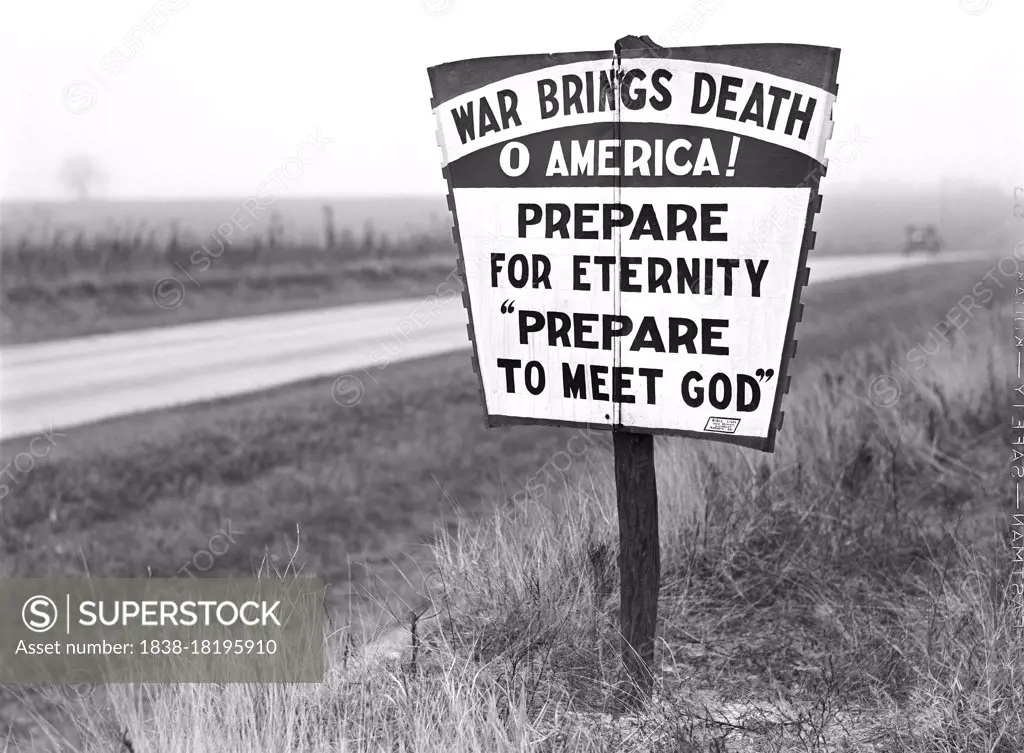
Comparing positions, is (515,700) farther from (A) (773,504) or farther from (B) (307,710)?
(A) (773,504)

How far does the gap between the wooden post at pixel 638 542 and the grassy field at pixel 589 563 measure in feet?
0.60

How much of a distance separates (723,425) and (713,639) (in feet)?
3.75

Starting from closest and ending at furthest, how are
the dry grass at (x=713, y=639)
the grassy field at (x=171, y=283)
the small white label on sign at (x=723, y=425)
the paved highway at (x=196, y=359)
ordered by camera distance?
the dry grass at (x=713, y=639), the small white label on sign at (x=723, y=425), the paved highway at (x=196, y=359), the grassy field at (x=171, y=283)

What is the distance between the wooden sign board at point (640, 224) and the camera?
10.9 ft

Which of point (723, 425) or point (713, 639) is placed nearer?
point (723, 425)

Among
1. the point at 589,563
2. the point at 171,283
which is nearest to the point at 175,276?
the point at 171,283

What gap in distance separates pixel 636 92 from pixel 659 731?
1.99m

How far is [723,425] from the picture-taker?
11.4 feet

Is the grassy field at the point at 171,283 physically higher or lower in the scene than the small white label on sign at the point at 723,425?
lower

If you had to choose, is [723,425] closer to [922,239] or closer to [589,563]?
[589,563]

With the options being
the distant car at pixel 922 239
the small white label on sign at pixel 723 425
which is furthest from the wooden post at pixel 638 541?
the distant car at pixel 922 239

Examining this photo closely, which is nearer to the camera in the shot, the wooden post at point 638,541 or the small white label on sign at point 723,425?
the small white label on sign at point 723,425

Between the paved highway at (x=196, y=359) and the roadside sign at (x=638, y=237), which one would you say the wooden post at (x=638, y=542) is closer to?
the roadside sign at (x=638, y=237)

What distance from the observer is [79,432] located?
31.2 feet
